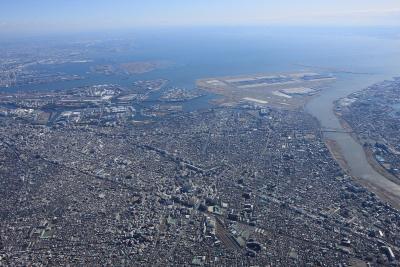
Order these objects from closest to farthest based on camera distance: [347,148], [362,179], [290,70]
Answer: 1. [362,179]
2. [347,148]
3. [290,70]

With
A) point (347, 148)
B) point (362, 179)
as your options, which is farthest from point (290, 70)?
point (362, 179)

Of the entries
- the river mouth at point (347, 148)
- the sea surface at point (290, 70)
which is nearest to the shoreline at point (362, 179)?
the river mouth at point (347, 148)

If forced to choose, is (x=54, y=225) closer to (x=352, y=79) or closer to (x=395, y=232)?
(x=395, y=232)

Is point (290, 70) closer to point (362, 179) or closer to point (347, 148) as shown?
point (347, 148)

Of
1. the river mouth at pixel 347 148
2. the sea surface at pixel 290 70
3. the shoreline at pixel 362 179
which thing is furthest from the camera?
the sea surface at pixel 290 70

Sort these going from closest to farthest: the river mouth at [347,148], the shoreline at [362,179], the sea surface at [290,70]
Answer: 1. the shoreline at [362,179]
2. the river mouth at [347,148]
3. the sea surface at [290,70]

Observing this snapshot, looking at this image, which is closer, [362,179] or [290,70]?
[362,179]

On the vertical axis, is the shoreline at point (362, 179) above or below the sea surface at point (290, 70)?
below

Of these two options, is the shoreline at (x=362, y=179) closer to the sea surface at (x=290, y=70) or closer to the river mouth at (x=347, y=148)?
the river mouth at (x=347, y=148)

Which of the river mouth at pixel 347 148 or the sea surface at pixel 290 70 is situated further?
the sea surface at pixel 290 70

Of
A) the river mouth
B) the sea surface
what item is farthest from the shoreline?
the sea surface
